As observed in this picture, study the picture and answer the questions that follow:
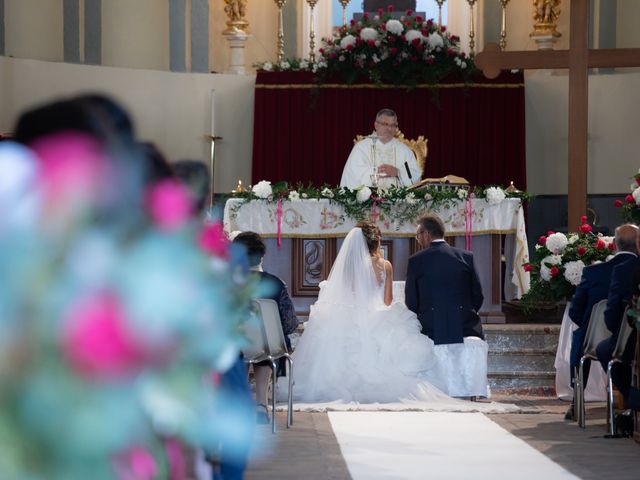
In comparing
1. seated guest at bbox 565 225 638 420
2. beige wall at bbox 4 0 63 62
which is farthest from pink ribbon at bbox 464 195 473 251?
beige wall at bbox 4 0 63 62

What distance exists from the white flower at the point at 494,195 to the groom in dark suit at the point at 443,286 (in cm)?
128

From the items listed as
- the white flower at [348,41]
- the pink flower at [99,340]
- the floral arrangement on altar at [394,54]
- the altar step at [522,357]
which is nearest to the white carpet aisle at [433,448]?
the altar step at [522,357]

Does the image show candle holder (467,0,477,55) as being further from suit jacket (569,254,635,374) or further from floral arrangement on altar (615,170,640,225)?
suit jacket (569,254,635,374)

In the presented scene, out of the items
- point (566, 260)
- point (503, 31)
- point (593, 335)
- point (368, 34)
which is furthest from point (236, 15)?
point (593, 335)

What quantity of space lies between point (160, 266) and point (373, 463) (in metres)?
5.74

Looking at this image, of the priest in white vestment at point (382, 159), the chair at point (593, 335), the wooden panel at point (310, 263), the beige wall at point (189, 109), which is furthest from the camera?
the beige wall at point (189, 109)

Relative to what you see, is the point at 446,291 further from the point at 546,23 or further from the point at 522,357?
the point at 546,23

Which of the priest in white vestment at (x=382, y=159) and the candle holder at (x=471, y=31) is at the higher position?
the candle holder at (x=471, y=31)

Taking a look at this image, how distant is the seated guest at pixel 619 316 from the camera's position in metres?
7.50

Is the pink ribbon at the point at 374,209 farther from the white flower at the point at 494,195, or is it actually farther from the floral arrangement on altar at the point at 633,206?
the floral arrangement on altar at the point at 633,206

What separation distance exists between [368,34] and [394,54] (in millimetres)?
385

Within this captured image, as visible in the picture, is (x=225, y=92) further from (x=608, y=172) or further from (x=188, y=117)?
(x=608, y=172)

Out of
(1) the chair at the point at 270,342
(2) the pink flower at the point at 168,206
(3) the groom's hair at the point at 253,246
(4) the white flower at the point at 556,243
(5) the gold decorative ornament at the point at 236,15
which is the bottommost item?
(1) the chair at the point at 270,342

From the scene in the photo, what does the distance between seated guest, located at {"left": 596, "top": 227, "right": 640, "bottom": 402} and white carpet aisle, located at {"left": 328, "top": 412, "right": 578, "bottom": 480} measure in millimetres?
786
